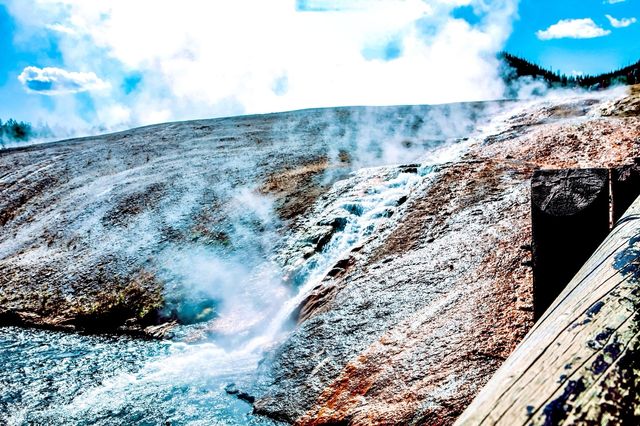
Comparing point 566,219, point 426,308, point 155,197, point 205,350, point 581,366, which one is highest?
point 155,197

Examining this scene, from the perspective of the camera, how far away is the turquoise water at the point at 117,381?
18.6 feet

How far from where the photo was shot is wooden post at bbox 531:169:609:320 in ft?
8.13

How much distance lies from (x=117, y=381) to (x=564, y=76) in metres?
26.5

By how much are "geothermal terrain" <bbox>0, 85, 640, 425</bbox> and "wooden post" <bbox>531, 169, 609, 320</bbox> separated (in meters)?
1.64

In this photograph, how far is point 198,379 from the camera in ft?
21.8

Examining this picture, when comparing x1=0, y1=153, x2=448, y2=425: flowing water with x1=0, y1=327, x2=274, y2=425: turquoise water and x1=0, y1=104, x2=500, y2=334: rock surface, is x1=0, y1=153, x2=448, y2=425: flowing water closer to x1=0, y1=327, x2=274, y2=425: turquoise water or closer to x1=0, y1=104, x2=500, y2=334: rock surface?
x1=0, y1=327, x2=274, y2=425: turquoise water

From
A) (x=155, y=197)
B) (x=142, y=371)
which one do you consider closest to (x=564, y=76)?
(x=155, y=197)

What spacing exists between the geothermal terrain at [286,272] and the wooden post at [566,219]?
1639 mm

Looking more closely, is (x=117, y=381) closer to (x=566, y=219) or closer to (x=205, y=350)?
(x=205, y=350)

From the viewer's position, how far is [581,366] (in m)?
0.96

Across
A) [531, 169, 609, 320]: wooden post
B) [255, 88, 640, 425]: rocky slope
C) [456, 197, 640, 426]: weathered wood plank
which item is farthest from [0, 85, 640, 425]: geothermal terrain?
[456, 197, 640, 426]: weathered wood plank

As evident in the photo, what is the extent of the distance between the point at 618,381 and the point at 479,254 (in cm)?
533

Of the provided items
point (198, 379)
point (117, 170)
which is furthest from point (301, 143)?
point (198, 379)

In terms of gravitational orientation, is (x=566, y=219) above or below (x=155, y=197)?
below
